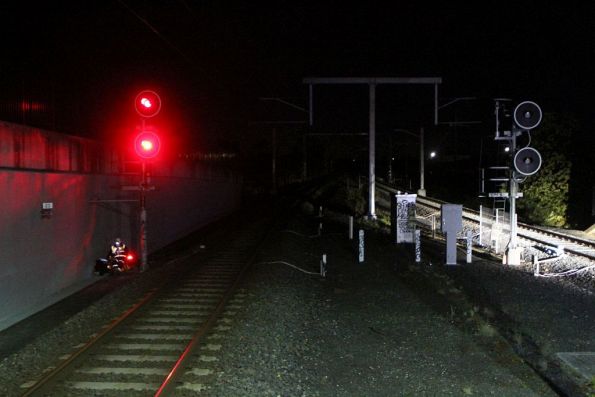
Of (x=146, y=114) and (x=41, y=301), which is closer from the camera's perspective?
(x=41, y=301)

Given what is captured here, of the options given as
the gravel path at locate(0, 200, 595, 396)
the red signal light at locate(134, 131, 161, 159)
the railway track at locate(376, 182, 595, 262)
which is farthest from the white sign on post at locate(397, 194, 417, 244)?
the red signal light at locate(134, 131, 161, 159)

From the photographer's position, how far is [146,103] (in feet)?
43.3

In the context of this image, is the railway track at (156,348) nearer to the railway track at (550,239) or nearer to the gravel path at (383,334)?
the gravel path at (383,334)

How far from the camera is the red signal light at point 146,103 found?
1315 cm

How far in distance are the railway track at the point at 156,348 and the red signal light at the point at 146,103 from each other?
174 inches

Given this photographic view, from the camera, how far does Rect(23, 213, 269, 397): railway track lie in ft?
20.1

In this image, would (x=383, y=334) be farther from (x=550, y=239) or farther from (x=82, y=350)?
(x=550, y=239)

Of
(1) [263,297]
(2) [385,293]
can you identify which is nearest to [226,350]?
(1) [263,297]

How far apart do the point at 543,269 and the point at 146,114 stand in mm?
11389

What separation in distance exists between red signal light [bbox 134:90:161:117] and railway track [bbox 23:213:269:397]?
442cm

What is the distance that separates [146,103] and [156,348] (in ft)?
24.7

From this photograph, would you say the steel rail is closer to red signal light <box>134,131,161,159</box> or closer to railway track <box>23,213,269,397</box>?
railway track <box>23,213,269,397</box>

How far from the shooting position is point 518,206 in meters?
35.0

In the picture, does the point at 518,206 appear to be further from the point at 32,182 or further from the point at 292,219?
the point at 32,182
